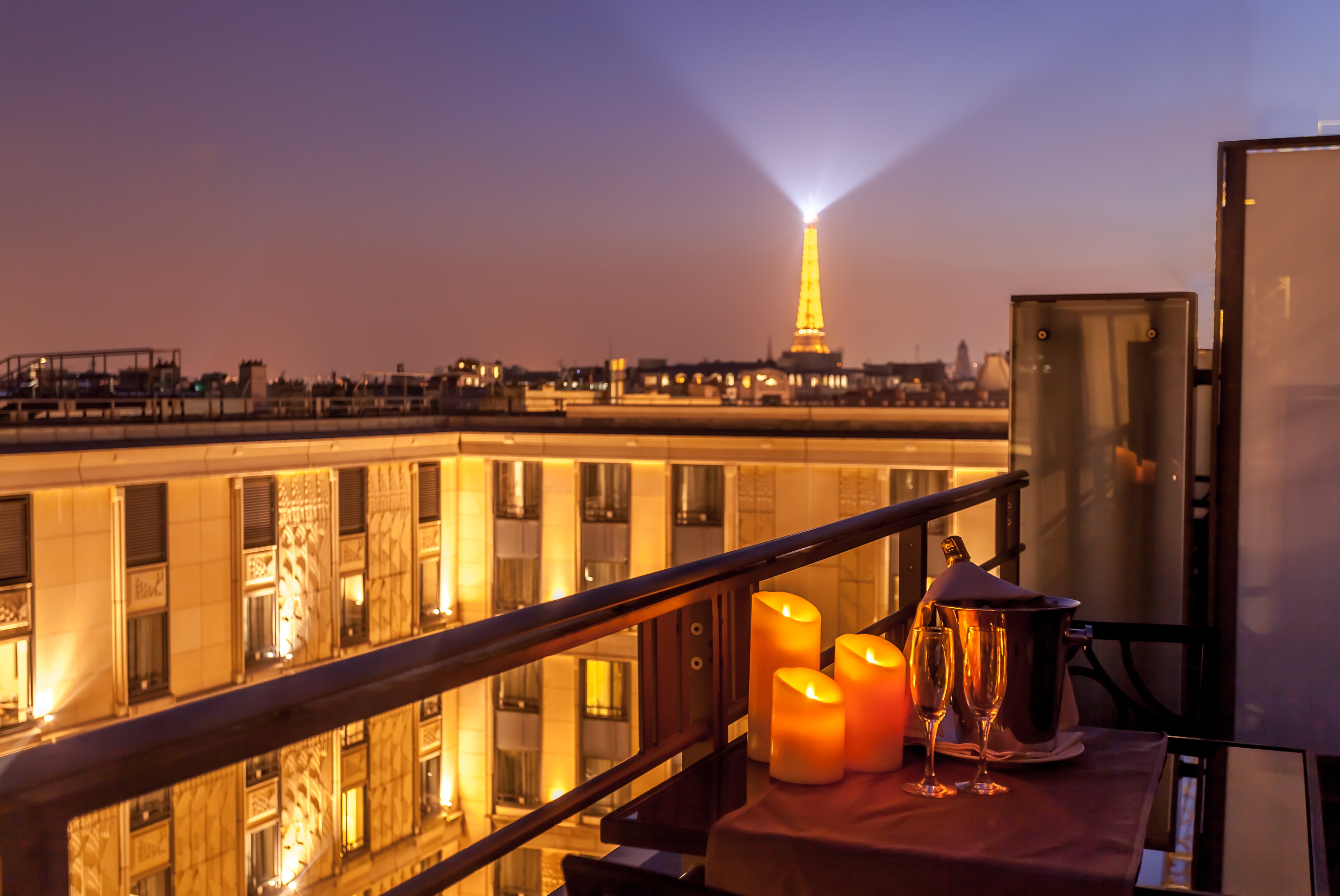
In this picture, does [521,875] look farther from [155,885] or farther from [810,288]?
[810,288]

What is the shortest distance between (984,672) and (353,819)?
1728 centimetres

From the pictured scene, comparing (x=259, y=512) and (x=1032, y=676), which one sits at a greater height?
(x=1032, y=676)

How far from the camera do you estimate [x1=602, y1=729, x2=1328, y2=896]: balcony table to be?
1.45 m

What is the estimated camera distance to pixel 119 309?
41.3 m

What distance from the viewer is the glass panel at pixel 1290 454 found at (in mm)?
4066

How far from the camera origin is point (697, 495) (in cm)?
1919

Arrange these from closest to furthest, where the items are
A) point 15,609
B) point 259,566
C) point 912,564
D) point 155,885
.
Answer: point 912,564
point 15,609
point 155,885
point 259,566

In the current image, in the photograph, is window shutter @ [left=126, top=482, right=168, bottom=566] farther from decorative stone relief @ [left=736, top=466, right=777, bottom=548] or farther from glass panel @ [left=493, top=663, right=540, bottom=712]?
decorative stone relief @ [left=736, top=466, right=777, bottom=548]

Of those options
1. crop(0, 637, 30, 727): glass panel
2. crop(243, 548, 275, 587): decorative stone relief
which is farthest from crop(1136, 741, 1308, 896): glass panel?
crop(243, 548, 275, 587): decorative stone relief

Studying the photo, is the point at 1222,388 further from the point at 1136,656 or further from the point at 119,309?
the point at 119,309

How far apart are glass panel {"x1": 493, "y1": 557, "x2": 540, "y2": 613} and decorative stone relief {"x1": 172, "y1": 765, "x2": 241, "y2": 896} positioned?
6392mm

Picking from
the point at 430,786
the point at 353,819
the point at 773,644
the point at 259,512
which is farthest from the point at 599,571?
the point at 773,644

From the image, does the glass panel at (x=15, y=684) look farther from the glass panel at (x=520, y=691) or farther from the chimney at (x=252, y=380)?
the glass panel at (x=520, y=691)

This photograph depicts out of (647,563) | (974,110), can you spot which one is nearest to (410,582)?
(647,563)
